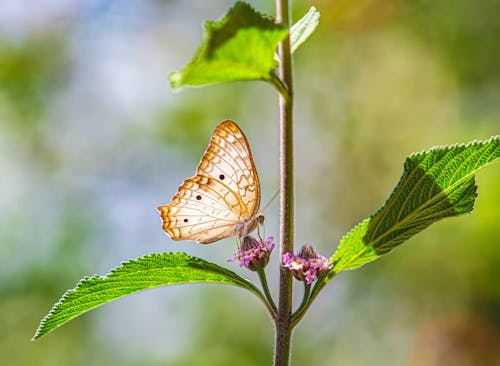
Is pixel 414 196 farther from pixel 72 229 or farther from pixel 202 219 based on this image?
pixel 72 229

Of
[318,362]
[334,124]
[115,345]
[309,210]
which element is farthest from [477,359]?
[115,345]

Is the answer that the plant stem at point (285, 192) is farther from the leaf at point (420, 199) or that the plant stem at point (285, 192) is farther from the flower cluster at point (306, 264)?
the leaf at point (420, 199)

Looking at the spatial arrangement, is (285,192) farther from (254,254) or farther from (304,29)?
(304,29)

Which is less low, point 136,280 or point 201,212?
point 201,212

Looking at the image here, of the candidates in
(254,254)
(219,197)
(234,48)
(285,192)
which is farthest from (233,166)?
(234,48)

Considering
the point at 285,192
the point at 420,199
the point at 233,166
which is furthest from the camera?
the point at 233,166

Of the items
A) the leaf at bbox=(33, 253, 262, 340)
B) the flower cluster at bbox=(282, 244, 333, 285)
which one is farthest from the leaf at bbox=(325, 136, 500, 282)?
the leaf at bbox=(33, 253, 262, 340)

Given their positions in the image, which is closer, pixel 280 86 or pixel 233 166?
pixel 280 86
